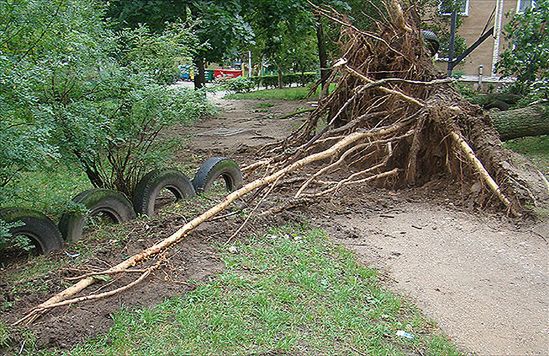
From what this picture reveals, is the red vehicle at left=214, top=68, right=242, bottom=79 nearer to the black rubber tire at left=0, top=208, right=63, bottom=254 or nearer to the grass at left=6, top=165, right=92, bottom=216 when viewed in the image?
the grass at left=6, top=165, right=92, bottom=216

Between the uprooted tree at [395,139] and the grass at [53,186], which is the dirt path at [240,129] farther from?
the uprooted tree at [395,139]

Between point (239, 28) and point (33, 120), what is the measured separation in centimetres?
675

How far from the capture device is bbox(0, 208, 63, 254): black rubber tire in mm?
→ 4500

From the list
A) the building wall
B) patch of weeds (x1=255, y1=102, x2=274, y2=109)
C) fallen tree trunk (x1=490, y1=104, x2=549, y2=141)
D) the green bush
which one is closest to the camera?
fallen tree trunk (x1=490, y1=104, x2=549, y2=141)

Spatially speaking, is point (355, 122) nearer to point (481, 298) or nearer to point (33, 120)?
point (481, 298)

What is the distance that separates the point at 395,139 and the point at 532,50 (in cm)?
601

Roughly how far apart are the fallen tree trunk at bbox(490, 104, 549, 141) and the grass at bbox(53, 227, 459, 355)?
7056 millimetres

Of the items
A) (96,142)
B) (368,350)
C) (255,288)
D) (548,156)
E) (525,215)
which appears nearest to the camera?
(368,350)

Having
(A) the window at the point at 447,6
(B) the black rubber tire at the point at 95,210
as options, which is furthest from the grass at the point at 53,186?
(A) the window at the point at 447,6

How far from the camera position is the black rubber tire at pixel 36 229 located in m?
4.50

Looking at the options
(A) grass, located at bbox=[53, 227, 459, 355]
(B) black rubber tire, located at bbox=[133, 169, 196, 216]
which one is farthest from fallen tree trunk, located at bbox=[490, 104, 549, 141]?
(A) grass, located at bbox=[53, 227, 459, 355]

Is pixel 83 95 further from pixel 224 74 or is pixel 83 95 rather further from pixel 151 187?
pixel 224 74

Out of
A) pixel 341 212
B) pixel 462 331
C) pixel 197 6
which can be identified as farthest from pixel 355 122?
pixel 197 6

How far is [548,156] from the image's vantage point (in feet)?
32.7
